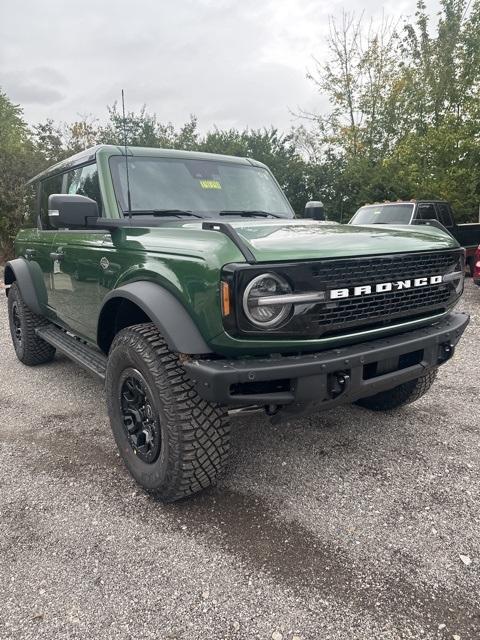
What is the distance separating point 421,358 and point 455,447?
918 mm

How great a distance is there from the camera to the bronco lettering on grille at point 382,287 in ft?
7.06

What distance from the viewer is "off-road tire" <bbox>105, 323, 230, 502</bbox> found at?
2248 mm

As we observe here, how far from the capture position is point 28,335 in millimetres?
4871

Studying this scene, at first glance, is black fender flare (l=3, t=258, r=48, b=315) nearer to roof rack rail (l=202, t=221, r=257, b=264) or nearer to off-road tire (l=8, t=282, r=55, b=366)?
off-road tire (l=8, t=282, r=55, b=366)

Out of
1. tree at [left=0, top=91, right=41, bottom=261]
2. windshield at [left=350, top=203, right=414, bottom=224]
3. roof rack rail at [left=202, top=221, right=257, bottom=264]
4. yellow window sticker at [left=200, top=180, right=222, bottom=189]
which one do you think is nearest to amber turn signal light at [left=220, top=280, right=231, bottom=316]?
roof rack rail at [left=202, top=221, right=257, bottom=264]

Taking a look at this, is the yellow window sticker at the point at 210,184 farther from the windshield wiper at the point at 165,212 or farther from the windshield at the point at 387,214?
the windshield at the point at 387,214

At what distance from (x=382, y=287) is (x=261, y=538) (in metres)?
1.35

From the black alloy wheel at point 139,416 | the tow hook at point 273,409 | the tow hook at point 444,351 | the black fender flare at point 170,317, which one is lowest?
the black alloy wheel at point 139,416

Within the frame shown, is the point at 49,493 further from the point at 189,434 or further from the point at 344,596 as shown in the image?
the point at 344,596

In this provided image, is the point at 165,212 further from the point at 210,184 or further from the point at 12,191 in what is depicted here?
the point at 12,191

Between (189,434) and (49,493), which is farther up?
(189,434)

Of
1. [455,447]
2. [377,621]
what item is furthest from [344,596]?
[455,447]

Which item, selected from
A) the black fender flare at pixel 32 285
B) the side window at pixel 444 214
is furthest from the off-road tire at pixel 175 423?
the side window at pixel 444 214

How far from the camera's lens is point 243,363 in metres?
2.06
